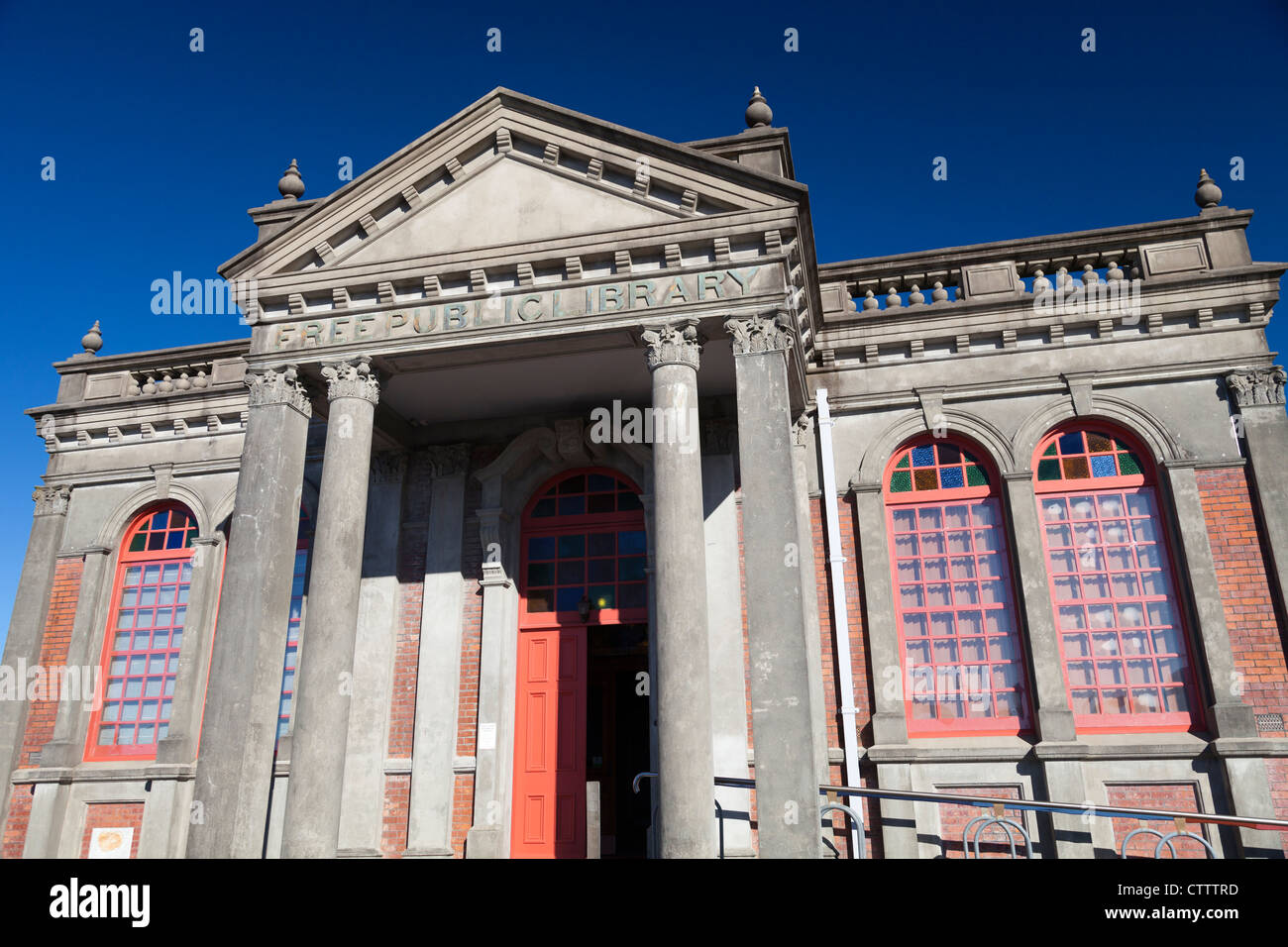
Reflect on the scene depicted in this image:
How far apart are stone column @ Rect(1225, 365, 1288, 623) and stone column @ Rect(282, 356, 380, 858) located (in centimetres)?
925

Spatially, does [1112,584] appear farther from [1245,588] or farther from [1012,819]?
[1012,819]

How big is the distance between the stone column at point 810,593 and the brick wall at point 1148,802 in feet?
9.16

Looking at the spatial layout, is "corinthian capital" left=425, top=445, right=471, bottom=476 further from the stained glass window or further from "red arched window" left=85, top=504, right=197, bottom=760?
the stained glass window

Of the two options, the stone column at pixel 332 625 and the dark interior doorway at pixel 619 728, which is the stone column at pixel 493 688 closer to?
the dark interior doorway at pixel 619 728

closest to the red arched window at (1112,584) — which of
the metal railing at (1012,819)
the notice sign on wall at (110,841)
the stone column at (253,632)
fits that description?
the metal railing at (1012,819)

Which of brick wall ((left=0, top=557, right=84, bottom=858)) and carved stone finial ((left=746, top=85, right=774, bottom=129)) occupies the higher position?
carved stone finial ((left=746, top=85, right=774, bottom=129))

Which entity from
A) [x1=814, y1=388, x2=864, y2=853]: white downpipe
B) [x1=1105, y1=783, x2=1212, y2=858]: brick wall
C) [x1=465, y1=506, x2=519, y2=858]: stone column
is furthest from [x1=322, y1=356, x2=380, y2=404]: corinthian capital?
[x1=1105, y1=783, x2=1212, y2=858]: brick wall

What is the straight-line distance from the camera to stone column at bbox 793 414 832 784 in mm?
9344

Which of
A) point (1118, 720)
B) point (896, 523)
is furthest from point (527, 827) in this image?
point (1118, 720)

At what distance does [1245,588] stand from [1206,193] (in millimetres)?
4709

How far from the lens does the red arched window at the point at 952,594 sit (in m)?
9.58

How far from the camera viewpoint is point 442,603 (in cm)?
1095

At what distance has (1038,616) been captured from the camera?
31.2 feet

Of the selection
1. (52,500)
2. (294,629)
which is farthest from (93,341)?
(294,629)
